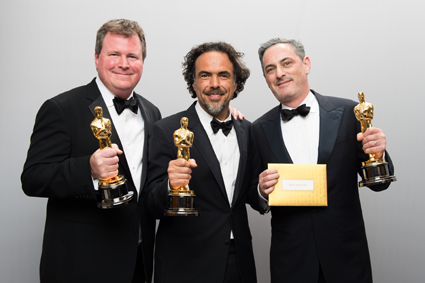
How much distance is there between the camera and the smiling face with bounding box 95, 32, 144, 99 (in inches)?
106

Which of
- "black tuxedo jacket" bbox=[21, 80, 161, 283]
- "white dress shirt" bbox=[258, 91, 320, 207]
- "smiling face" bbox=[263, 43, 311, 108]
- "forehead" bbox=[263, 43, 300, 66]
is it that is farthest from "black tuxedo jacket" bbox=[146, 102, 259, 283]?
"forehead" bbox=[263, 43, 300, 66]

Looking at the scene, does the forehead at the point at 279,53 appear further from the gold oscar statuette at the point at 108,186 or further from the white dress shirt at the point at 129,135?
the gold oscar statuette at the point at 108,186

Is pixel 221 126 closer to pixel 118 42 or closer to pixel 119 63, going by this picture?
pixel 119 63

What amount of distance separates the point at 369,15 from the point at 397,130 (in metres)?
1.51

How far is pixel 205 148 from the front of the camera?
8.69 feet

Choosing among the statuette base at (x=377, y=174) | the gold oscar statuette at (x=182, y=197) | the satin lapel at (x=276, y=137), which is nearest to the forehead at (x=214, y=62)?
the satin lapel at (x=276, y=137)

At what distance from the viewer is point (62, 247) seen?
2.41 m

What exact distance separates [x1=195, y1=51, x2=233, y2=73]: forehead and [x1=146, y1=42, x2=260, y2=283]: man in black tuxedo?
17 millimetres

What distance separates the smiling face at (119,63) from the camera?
106 inches

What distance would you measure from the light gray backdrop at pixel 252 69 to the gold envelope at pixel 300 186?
2155 mm

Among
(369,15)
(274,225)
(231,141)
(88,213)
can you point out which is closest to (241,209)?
(274,225)

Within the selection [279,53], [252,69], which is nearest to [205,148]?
[279,53]

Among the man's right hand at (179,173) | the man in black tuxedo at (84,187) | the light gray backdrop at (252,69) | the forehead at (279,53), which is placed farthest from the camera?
the light gray backdrop at (252,69)

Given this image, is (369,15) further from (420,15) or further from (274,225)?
(274,225)
